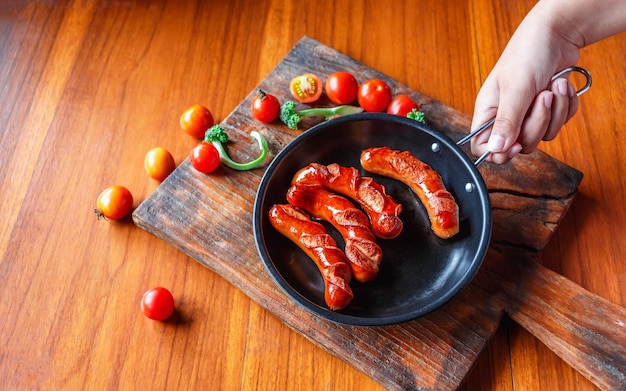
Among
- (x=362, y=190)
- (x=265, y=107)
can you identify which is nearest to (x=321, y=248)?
(x=362, y=190)

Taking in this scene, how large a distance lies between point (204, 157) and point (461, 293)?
3.42 feet

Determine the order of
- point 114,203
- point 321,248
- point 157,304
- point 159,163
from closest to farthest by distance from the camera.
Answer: point 321,248, point 157,304, point 114,203, point 159,163

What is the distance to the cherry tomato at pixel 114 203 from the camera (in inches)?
92.4

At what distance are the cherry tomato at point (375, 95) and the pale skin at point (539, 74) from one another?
42 centimetres

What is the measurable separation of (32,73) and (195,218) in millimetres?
1095

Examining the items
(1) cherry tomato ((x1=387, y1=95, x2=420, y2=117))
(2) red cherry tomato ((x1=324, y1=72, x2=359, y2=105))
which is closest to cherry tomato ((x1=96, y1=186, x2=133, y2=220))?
(2) red cherry tomato ((x1=324, y1=72, x2=359, y2=105))

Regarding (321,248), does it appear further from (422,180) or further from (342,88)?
(342,88)

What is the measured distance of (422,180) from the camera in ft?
7.00

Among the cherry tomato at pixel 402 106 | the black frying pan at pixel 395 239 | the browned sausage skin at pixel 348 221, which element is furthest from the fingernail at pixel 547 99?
the browned sausage skin at pixel 348 221

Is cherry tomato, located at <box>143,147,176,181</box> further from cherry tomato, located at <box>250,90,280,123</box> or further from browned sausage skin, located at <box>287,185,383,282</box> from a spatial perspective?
browned sausage skin, located at <box>287,185,383,282</box>

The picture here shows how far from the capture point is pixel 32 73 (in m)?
2.76

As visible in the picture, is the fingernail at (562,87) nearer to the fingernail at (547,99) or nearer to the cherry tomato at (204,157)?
the fingernail at (547,99)

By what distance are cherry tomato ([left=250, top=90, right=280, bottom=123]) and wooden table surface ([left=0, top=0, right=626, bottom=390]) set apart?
0.21m

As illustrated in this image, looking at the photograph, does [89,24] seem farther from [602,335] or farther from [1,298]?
[602,335]
